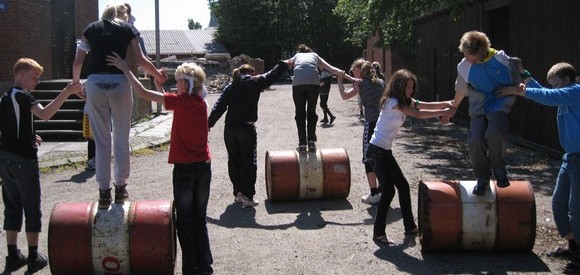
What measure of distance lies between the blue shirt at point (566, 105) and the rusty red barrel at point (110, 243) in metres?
3.49

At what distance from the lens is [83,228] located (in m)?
5.58

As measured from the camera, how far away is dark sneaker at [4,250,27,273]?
6.11 m

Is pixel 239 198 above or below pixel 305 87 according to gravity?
below

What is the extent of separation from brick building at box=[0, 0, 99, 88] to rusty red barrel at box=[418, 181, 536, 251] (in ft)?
40.8

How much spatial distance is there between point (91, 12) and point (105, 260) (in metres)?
17.2

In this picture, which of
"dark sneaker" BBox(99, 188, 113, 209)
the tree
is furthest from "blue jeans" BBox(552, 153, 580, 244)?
the tree

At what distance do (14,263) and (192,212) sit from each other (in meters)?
1.82

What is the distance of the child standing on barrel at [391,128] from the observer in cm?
678

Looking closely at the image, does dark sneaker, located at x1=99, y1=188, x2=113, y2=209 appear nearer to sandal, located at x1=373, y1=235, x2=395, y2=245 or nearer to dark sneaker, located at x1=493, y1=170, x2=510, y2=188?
sandal, located at x1=373, y1=235, x2=395, y2=245

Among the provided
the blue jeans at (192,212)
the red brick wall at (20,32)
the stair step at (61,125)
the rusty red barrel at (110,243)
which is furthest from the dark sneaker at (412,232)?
the red brick wall at (20,32)

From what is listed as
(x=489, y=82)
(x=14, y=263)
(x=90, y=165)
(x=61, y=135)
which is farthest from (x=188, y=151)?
(x=61, y=135)

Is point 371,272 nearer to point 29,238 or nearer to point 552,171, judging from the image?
point 29,238

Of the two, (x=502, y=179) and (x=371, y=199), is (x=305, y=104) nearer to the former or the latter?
(x=371, y=199)

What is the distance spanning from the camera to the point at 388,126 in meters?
6.92
